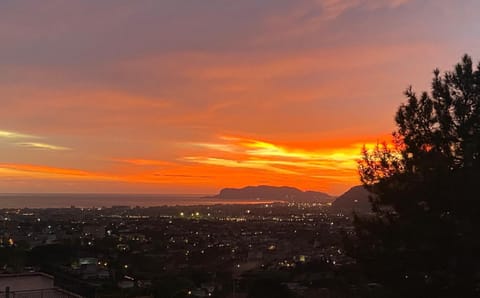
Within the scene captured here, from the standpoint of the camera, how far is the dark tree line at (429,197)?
8.62 meters

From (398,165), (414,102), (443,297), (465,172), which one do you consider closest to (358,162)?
(398,165)

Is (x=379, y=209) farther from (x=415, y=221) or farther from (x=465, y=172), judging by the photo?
(x=465, y=172)

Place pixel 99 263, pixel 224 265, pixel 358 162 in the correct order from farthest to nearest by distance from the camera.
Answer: pixel 224 265 < pixel 99 263 < pixel 358 162

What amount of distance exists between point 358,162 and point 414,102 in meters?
1.52

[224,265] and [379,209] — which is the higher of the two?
[379,209]

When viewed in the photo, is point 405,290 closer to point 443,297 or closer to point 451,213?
point 443,297

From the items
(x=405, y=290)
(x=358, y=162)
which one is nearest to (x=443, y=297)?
(x=405, y=290)

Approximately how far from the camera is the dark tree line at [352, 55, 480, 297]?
8617mm

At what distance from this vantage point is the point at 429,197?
924 cm

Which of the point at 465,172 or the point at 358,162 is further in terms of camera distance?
the point at 358,162

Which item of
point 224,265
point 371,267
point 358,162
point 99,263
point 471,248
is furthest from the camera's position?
point 224,265

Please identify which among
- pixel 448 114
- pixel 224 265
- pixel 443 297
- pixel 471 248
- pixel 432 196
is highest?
pixel 448 114

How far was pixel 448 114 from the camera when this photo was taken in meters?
9.68

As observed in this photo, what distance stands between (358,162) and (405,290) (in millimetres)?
2629
